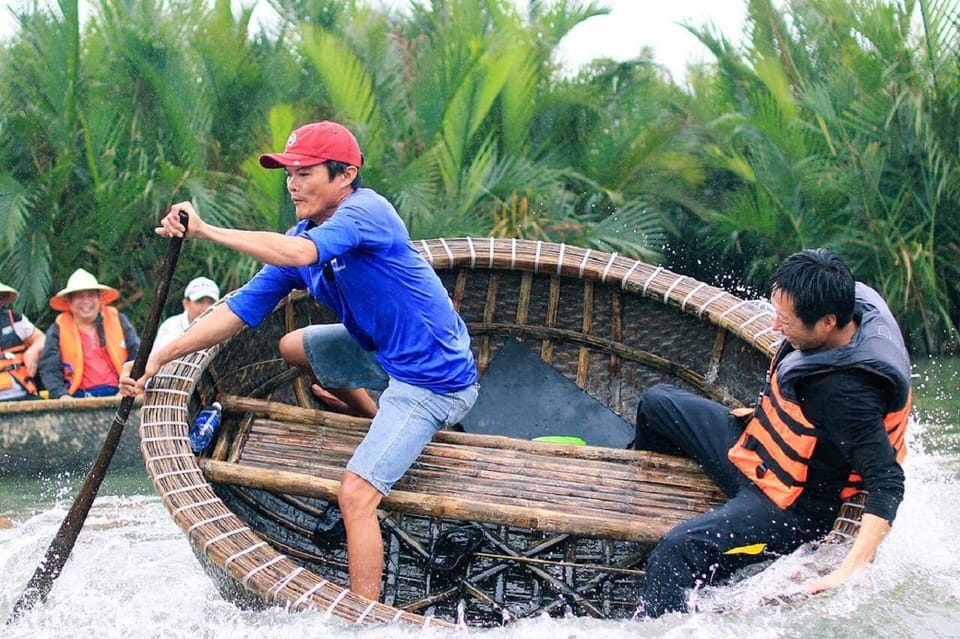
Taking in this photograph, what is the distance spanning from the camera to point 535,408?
4691 millimetres

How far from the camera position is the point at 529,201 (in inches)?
353

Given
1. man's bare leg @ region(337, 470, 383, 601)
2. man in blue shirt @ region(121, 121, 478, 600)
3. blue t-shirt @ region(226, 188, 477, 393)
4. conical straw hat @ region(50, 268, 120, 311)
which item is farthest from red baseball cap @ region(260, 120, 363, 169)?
conical straw hat @ region(50, 268, 120, 311)

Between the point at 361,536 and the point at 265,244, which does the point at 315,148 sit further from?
the point at 361,536

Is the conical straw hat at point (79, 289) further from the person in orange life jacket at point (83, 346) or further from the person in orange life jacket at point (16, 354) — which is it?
the person in orange life jacket at point (16, 354)

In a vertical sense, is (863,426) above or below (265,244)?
below

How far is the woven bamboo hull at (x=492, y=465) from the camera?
3266 millimetres

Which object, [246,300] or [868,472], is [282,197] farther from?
[868,472]

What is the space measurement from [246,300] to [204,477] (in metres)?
0.60

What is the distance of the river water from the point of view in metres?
2.92

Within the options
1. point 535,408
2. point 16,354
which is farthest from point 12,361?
point 535,408

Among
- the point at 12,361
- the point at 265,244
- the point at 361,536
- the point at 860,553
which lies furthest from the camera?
the point at 12,361

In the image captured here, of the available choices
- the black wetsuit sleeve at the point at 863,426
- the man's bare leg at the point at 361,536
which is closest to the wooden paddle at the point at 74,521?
the man's bare leg at the point at 361,536

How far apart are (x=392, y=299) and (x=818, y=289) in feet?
3.96

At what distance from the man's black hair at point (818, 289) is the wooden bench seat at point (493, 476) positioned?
0.76m
